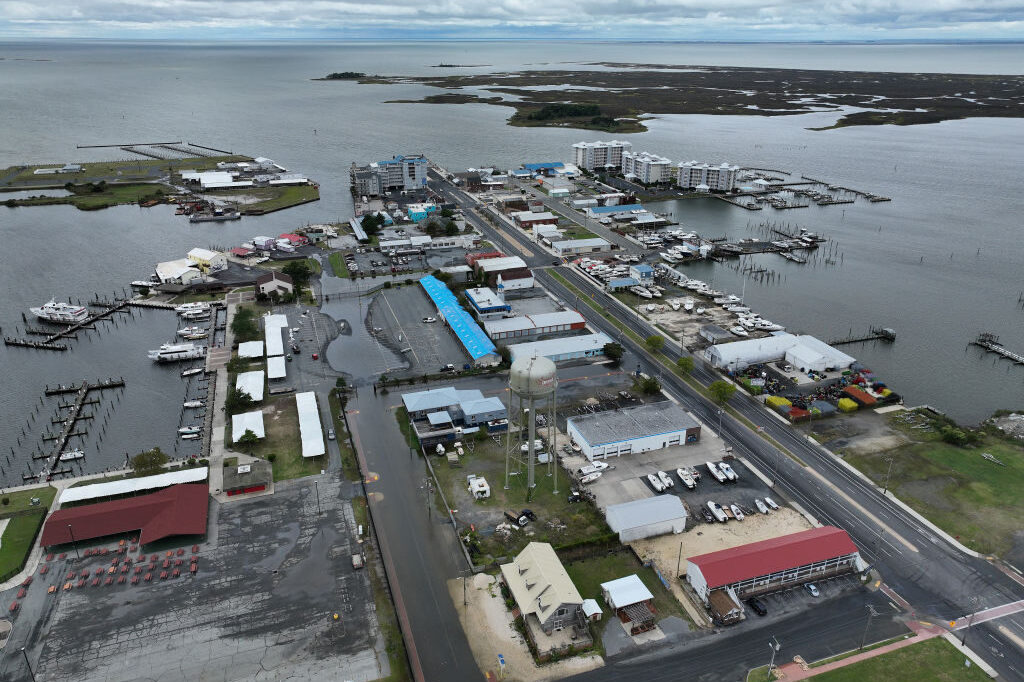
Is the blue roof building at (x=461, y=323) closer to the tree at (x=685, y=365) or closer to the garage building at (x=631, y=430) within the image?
the garage building at (x=631, y=430)

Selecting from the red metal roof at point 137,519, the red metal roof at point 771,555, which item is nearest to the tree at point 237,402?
the red metal roof at point 137,519

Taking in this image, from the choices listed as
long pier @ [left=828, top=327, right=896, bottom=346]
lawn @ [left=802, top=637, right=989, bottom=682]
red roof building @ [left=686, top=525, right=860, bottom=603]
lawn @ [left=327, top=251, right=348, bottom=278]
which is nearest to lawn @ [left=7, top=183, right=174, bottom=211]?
lawn @ [left=327, top=251, right=348, bottom=278]

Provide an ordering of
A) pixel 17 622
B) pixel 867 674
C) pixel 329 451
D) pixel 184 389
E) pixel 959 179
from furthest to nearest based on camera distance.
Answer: pixel 959 179 → pixel 184 389 → pixel 329 451 → pixel 17 622 → pixel 867 674

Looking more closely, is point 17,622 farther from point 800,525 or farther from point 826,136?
point 826,136

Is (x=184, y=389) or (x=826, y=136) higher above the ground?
(x=826, y=136)

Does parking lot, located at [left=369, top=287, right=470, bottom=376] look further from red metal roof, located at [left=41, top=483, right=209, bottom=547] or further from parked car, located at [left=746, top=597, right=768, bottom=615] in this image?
parked car, located at [left=746, top=597, right=768, bottom=615]

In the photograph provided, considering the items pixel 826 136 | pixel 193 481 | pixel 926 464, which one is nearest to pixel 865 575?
pixel 926 464

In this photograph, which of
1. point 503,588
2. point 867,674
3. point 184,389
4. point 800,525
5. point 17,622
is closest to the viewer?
point 867,674
